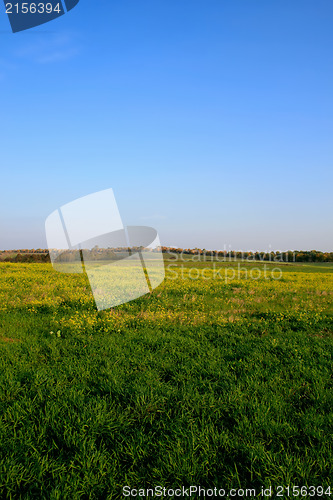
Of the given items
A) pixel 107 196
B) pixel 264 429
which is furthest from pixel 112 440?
pixel 107 196

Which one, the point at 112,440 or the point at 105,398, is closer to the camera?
the point at 112,440

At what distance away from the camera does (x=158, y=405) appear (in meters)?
4.17

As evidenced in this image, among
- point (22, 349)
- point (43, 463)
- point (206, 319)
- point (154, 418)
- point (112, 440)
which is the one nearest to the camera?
point (43, 463)

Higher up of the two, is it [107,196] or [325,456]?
[107,196]

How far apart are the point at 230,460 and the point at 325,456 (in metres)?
1.06

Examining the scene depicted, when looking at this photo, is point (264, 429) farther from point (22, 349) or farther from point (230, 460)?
point (22, 349)

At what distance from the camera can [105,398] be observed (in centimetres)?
431

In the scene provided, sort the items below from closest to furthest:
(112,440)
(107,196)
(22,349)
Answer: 1. (112,440)
2. (22,349)
3. (107,196)

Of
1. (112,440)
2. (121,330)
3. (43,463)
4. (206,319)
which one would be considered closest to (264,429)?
(112,440)

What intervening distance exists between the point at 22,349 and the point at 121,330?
243 cm

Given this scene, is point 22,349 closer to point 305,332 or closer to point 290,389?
point 290,389

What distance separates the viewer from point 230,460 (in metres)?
3.19

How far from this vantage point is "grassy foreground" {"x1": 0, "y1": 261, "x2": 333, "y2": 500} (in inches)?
118

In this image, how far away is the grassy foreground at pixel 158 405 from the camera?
2998 millimetres
